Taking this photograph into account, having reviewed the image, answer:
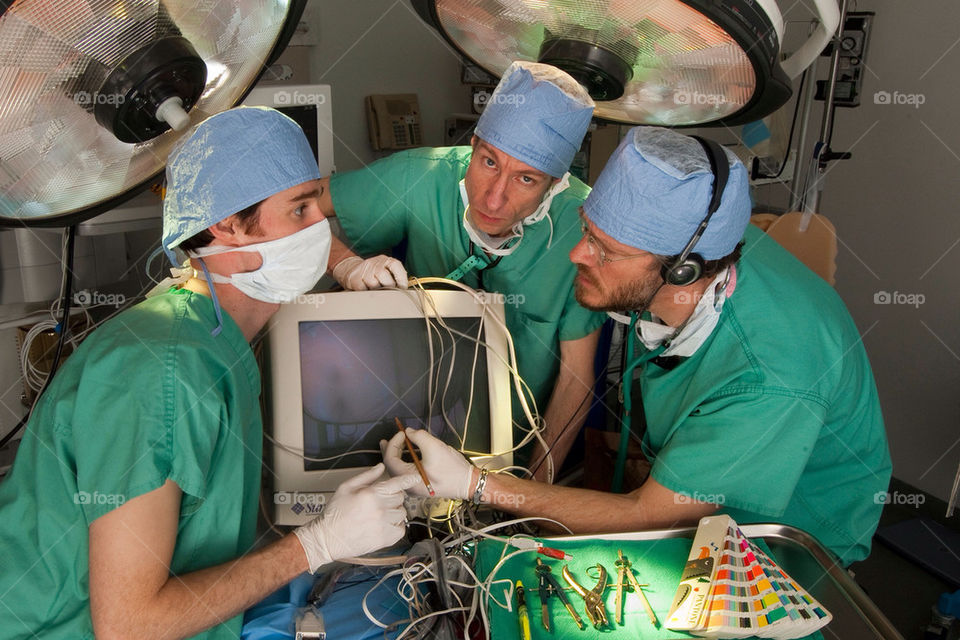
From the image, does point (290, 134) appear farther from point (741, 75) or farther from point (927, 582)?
point (927, 582)

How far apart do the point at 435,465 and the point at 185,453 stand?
43cm

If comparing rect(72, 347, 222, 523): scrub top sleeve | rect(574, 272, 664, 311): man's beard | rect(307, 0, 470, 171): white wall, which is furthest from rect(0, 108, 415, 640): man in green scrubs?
rect(307, 0, 470, 171): white wall

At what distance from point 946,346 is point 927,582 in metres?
0.82

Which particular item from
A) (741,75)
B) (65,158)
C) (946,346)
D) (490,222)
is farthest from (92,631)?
(946,346)

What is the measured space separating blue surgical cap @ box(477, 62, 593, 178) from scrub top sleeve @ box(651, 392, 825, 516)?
626 millimetres

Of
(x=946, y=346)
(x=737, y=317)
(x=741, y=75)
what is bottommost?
(x=946, y=346)

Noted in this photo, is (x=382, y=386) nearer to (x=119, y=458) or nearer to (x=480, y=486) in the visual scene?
(x=480, y=486)

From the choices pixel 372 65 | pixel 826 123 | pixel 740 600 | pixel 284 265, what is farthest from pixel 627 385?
pixel 372 65

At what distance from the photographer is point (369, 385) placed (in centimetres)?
143

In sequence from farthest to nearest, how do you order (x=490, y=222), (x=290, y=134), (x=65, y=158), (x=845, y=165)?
(x=845, y=165), (x=490, y=222), (x=290, y=134), (x=65, y=158)

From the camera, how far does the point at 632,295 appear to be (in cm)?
139

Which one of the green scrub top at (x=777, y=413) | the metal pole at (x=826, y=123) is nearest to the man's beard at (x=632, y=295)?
the green scrub top at (x=777, y=413)

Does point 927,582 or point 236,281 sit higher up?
point 236,281

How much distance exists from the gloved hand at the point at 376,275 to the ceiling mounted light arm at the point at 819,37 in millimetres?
739
